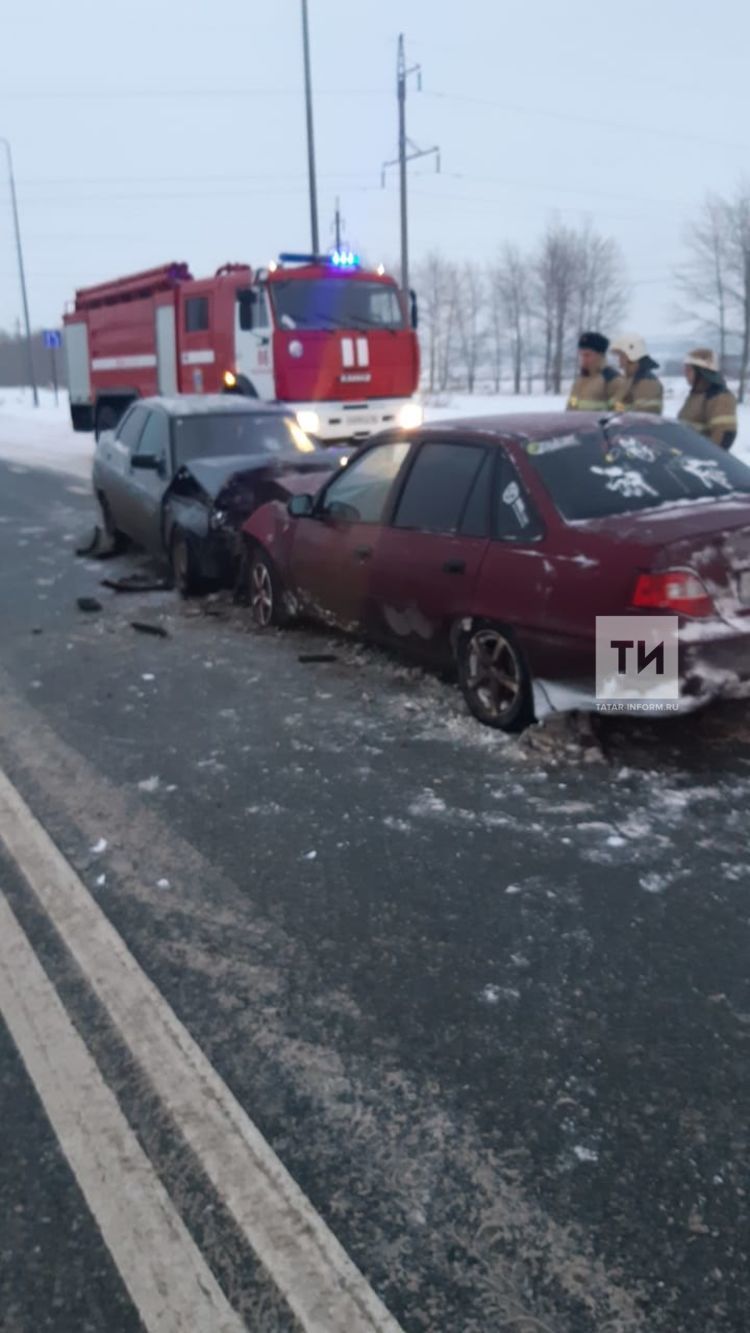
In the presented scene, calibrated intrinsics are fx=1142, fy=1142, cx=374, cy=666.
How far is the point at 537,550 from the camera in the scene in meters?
5.18

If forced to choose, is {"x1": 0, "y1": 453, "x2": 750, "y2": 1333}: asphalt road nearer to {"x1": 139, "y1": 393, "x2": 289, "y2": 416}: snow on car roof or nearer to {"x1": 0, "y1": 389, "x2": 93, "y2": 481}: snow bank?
{"x1": 139, "y1": 393, "x2": 289, "y2": 416}: snow on car roof

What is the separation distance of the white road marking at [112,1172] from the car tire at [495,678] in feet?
8.70

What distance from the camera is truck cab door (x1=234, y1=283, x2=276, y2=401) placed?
52.1 feet

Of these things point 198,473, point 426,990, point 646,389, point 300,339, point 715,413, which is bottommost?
point 426,990

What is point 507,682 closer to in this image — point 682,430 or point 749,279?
point 682,430

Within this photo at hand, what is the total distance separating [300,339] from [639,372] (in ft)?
28.3

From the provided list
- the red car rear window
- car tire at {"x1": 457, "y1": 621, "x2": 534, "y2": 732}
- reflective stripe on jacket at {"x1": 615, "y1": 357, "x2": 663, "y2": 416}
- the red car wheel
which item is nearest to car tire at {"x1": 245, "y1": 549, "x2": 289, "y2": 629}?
the red car wheel

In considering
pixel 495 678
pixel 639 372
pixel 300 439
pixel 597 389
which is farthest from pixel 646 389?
pixel 495 678

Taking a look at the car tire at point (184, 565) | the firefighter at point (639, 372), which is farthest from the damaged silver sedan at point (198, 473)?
the firefighter at point (639, 372)

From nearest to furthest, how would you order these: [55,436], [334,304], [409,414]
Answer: [334,304], [409,414], [55,436]

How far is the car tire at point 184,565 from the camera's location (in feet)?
28.8

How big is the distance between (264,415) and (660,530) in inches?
237

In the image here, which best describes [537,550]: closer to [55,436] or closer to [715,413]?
[715,413]

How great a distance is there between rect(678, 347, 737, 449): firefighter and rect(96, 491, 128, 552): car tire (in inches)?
225
